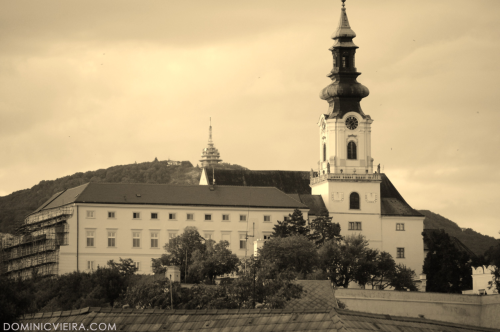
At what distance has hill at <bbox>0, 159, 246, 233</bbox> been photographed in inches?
5913

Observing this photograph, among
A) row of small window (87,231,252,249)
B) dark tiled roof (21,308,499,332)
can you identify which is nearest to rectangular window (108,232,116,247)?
row of small window (87,231,252,249)

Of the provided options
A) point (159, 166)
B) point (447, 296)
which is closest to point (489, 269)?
point (447, 296)

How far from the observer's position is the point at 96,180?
171 m

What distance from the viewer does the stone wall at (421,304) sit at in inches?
3105

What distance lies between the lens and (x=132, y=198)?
104875mm

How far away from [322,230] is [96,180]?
238 feet

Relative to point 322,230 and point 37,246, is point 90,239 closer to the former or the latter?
point 37,246

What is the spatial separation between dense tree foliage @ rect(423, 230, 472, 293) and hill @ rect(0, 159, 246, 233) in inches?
2061

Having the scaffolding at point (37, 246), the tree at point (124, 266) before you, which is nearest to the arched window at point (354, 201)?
the tree at point (124, 266)

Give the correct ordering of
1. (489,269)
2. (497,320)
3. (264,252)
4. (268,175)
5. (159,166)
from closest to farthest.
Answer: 1. (497,320)
2. (489,269)
3. (264,252)
4. (268,175)
5. (159,166)

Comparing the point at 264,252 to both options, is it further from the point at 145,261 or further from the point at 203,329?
the point at 203,329

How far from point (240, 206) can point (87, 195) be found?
44.0 ft

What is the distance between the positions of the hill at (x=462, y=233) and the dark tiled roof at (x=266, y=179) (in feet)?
64.0

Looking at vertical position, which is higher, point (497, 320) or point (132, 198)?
point (132, 198)
